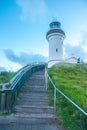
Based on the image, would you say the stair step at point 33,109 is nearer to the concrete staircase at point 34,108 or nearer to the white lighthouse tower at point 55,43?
the concrete staircase at point 34,108

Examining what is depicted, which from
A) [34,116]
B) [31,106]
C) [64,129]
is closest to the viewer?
[64,129]

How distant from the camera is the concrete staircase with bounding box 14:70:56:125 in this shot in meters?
9.04

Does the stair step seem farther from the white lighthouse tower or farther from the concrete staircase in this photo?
the white lighthouse tower

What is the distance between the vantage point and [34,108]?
10617 millimetres

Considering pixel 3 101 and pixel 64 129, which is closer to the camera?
pixel 64 129

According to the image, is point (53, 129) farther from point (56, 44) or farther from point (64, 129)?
point (56, 44)

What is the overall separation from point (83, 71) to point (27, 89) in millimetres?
14742

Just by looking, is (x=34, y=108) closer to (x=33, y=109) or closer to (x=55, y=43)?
(x=33, y=109)

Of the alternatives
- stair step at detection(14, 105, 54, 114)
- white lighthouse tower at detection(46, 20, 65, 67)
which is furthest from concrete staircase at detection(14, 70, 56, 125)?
white lighthouse tower at detection(46, 20, 65, 67)

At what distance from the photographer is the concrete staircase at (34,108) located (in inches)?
356

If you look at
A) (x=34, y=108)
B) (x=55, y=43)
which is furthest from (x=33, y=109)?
(x=55, y=43)

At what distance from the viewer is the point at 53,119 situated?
361 inches

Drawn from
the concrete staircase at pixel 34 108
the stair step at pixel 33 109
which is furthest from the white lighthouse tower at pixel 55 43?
the stair step at pixel 33 109

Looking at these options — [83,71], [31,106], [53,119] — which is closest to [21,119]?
[53,119]
